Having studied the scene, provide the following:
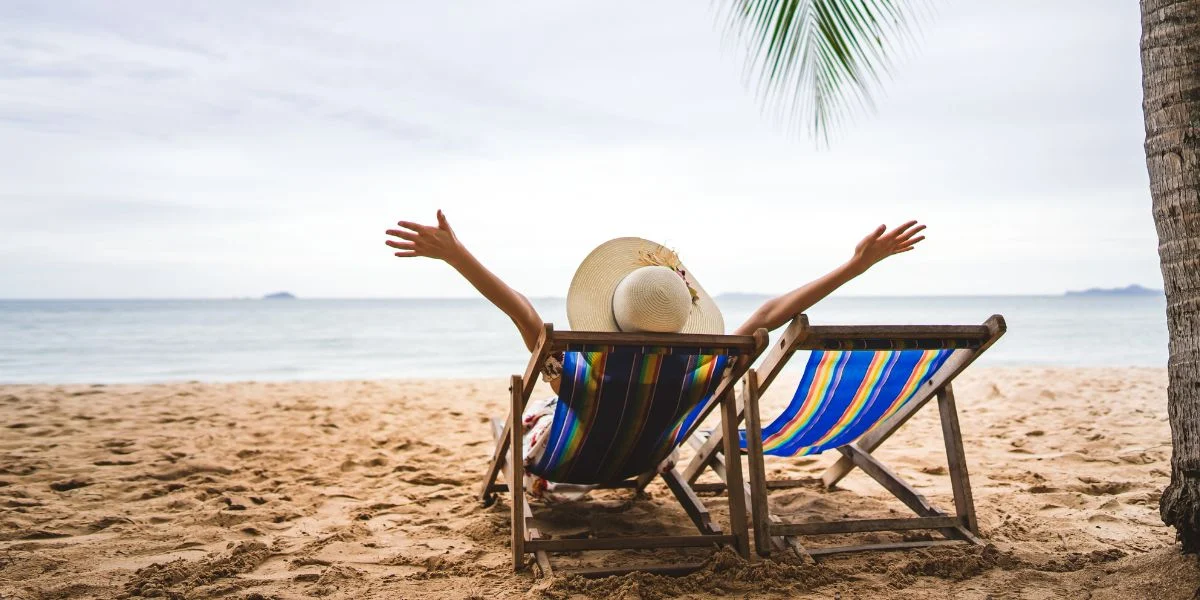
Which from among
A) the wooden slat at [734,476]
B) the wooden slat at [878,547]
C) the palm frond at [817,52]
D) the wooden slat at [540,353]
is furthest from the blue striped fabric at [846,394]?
the palm frond at [817,52]

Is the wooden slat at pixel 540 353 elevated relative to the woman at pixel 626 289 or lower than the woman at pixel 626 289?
lower

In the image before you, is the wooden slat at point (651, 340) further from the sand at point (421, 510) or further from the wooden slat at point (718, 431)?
the sand at point (421, 510)

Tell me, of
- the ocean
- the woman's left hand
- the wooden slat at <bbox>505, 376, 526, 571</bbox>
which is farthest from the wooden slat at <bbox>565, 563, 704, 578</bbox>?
the ocean

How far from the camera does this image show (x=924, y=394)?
3.03m

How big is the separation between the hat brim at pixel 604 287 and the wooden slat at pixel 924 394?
85cm

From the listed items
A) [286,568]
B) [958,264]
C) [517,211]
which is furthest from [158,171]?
[958,264]

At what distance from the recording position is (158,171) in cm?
2555

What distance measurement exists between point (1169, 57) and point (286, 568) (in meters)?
3.28

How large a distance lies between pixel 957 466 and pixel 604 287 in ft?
5.05

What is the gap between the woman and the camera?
247 cm

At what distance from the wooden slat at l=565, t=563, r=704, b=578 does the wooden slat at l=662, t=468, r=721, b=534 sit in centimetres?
27

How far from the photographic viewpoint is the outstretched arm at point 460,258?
93.6 inches

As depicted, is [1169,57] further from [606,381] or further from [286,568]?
[286,568]

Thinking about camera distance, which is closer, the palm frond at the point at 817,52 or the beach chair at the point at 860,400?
the beach chair at the point at 860,400
